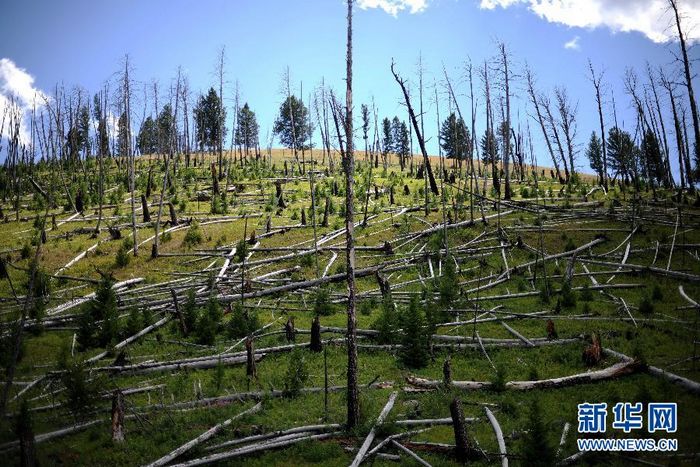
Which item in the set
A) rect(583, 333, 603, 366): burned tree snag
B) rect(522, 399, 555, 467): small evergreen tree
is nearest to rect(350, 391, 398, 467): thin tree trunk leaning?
rect(522, 399, 555, 467): small evergreen tree

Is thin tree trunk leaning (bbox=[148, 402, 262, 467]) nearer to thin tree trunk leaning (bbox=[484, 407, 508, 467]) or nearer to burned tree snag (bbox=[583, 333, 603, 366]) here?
thin tree trunk leaning (bbox=[484, 407, 508, 467])

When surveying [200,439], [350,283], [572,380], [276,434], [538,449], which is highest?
[350,283]

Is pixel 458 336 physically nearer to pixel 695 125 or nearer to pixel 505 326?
pixel 505 326

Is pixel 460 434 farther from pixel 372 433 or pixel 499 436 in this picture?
pixel 372 433

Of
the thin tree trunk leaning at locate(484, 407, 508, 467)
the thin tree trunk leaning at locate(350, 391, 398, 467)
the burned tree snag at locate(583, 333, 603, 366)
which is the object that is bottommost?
the thin tree trunk leaning at locate(350, 391, 398, 467)

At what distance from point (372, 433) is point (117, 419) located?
5.46 metres

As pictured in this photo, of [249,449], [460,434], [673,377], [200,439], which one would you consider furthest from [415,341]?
[200,439]

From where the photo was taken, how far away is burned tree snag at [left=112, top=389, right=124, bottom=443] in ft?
29.0

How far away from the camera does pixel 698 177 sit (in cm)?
4147

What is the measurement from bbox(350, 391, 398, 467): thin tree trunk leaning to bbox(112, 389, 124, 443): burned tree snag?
5119 millimetres

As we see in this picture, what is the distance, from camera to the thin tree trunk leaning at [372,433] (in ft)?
24.7

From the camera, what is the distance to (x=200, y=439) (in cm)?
841

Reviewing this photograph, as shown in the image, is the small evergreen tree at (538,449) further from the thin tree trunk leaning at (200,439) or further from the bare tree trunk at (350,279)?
the thin tree trunk leaning at (200,439)

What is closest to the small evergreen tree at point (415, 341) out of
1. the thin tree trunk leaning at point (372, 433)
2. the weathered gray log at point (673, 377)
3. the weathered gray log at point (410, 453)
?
the thin tree trunk leaning at point (372, 433)
